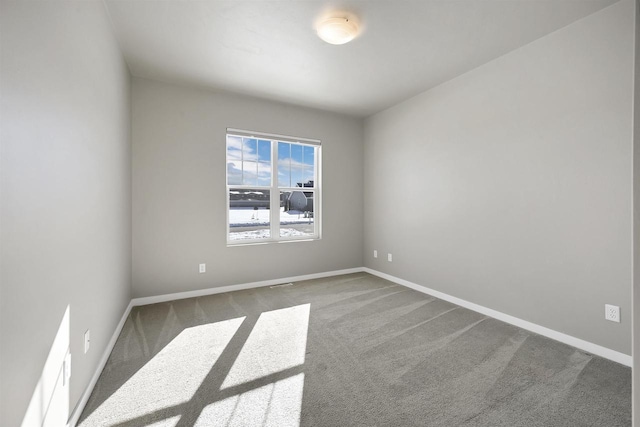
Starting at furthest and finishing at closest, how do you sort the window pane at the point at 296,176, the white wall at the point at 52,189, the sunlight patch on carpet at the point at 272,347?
1. the window pane at the point at 296,176
2. the sunlight patch on carpet at the point at 272,347
3. the white wall at the point at 52,189

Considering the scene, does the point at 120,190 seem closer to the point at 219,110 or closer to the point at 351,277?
the point at 219,110

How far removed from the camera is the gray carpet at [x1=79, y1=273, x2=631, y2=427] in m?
1.64

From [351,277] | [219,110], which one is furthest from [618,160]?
[219,110]

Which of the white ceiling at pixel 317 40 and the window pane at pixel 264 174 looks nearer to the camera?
the white ceiling at pixel 317 40

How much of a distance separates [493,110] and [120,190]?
12.9 ft

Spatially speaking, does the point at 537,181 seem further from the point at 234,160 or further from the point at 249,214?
the point at 234,160

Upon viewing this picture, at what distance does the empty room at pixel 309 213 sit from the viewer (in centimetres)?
137

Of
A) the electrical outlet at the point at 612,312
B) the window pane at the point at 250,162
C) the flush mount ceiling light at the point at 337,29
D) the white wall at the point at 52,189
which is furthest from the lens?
the window pane at the point at 250,162

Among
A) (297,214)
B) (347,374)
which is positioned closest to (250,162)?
(297,214)

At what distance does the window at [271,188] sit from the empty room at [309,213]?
0.11 ft

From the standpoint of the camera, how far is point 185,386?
6.21 ft

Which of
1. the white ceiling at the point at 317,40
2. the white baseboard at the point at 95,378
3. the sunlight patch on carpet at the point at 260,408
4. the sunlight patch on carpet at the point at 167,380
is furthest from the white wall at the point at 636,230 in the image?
the white baseboard at the point at 95,378

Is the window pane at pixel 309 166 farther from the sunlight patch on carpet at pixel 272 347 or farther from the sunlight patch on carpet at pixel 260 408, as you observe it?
the sunlight patch on carpet at pixel 260 408

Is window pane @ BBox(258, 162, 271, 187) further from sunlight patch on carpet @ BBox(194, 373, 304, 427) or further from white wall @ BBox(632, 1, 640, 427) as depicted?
white wall @ BBox(632, 1, 640, 427)
